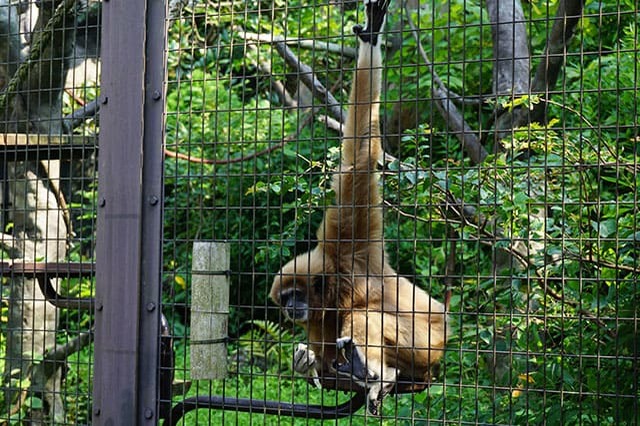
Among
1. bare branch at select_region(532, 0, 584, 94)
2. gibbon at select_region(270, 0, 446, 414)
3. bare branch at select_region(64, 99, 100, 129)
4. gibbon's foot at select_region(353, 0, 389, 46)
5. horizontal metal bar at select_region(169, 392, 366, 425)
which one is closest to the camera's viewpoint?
horizontal metal bar at select_region(169, 392, 366, 425)

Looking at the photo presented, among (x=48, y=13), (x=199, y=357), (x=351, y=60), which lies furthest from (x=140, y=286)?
(x=351, y=60)

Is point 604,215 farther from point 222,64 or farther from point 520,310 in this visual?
point 222,64

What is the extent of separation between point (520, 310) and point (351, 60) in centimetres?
581

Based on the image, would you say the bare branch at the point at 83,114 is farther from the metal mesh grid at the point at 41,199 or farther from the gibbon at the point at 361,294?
the gibbon at the point at 361,294

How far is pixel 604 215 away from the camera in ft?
14.5

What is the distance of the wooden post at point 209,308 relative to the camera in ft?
9.98

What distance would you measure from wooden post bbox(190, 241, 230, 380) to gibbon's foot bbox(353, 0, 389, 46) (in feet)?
4.55

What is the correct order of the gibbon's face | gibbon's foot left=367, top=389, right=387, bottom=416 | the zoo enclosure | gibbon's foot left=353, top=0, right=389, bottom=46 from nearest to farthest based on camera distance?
the zoo enclosure → gibbon's foot left=353, top=0, right=389, bottom=46 → gibbon's foot left=367, top=389, right=387, bottom=416 → the gibbon's face

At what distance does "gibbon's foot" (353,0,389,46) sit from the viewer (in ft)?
12.3

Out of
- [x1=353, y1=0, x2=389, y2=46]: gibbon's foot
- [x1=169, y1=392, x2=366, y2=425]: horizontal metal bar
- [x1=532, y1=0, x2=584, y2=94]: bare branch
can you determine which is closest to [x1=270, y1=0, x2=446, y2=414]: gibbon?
[x1=353, y1=0, x2=389, y2=46]: gibbon's foot

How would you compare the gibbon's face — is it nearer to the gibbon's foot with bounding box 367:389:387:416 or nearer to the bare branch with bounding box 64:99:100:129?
the gibbon's foot with bounding box 367:389:387:416

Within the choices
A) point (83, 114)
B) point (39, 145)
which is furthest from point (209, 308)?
point (39, 145)

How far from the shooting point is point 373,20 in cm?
393

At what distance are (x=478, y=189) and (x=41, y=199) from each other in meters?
5.00
